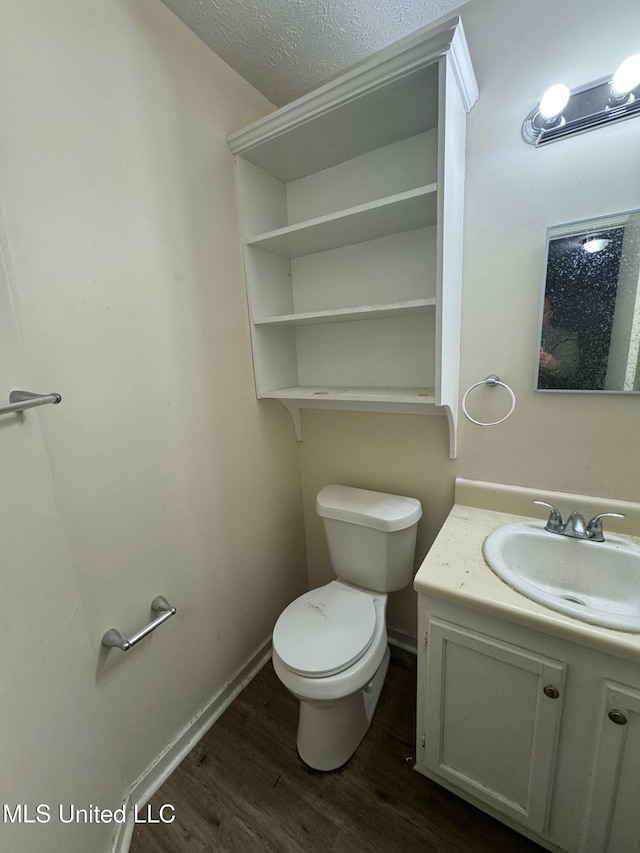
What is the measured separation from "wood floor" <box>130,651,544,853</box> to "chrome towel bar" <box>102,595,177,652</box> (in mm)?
612

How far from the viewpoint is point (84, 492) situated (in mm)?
935

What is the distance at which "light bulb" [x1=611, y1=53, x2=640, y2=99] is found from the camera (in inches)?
33.5

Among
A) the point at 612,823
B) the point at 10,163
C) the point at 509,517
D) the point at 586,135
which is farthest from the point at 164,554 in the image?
the point at 586,135

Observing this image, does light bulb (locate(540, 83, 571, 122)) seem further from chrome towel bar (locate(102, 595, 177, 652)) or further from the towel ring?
chrome towel bar (locate(102, 595, 177, 652))

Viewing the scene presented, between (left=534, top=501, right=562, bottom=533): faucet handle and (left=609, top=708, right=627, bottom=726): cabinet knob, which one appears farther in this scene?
(left=534, top=501, right=562, bottom=533): faucet handle

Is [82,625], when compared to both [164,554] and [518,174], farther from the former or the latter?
[518,174]

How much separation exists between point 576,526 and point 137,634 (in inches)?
54.4

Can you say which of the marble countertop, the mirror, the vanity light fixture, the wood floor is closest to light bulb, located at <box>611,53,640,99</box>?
the vanity light fixture

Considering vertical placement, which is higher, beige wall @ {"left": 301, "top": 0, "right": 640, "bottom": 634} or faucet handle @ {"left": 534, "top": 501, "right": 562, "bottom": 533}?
beige wall @ {"left": 301, "top": 0, "right": 640, "bottom": 634}

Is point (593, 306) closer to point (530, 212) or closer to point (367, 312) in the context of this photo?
point (530, 212)

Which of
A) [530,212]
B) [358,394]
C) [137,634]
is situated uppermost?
[530,212]

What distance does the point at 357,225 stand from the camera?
1220 mm

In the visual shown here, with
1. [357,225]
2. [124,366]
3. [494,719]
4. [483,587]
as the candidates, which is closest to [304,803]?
[494,719]

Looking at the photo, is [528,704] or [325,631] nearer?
[528,704]
